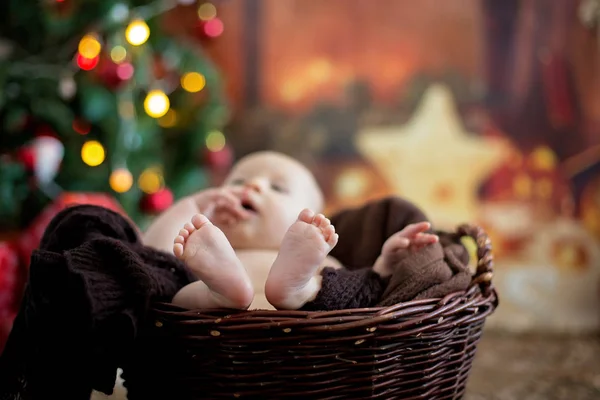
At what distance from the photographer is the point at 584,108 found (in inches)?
105

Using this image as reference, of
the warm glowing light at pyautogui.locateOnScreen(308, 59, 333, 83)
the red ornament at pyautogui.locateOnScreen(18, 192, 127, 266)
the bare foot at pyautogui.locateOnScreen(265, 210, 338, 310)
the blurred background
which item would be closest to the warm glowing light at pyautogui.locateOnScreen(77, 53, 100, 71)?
the red ornament at pyautogui.locateOnScreen(18, 192, 127, 266)

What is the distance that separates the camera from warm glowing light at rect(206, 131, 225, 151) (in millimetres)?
2318

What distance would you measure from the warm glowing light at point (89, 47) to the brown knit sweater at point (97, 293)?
1.05 meters

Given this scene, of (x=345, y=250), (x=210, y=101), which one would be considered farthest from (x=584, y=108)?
(x=345, y=250)

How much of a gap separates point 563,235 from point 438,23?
3.32 feet

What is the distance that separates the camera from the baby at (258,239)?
0.78m

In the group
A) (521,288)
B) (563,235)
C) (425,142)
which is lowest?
(521,288)

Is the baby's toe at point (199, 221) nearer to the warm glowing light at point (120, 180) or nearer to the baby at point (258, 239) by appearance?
the baby at point (258, 239)

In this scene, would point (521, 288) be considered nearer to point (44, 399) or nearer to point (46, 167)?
point (46, 167)

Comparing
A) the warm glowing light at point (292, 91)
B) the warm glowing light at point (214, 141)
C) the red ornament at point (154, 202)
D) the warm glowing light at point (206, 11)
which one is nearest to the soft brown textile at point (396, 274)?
the red ornament at point (154, 202)

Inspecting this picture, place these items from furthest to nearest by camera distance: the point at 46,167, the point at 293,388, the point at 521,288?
1. the point at 521,288
2. the point at 46,167
3. the point at 293,388

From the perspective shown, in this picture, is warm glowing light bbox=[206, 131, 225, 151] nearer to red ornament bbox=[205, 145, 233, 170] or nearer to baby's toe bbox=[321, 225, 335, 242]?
red ornament bbox=[205, 145, 233, 170]

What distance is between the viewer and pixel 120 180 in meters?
1.98

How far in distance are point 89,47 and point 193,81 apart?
0.49 metres
